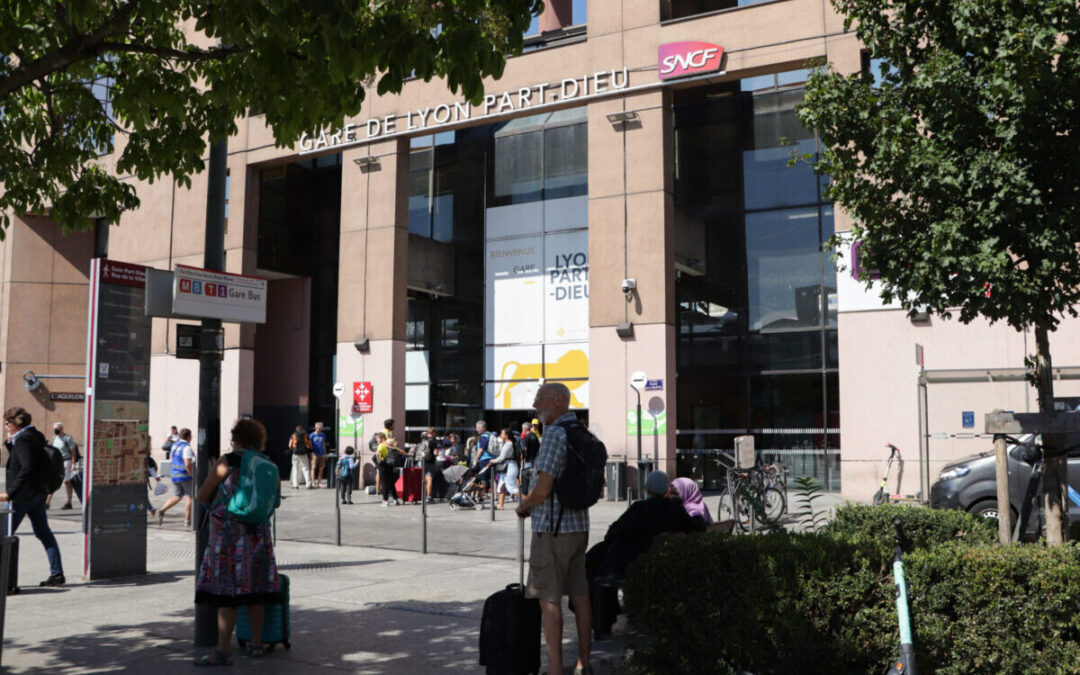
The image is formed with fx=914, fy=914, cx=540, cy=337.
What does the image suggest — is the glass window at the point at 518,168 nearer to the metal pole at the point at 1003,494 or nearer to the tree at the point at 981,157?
the tree at the point at 981,157

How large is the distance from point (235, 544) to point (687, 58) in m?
17.9

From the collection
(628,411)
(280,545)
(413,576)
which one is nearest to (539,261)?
(628,411)

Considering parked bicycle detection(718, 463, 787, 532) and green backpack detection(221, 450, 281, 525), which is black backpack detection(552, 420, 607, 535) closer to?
green backpack detection(221, 450, 281, 525)

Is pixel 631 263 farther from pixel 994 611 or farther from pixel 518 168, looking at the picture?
pixel 994 611

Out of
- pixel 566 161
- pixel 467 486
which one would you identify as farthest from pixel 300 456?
pixel 566 161

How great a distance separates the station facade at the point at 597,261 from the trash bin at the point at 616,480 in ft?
1.79

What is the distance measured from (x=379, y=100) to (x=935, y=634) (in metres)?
23.4

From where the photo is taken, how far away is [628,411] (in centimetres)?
2144

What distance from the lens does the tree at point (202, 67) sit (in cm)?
573

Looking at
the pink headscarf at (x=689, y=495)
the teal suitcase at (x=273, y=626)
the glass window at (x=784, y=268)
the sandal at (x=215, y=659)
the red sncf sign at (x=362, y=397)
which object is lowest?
the sandal at (x=215, y=659)

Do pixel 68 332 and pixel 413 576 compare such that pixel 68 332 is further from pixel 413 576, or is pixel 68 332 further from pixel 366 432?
pixel 413 576

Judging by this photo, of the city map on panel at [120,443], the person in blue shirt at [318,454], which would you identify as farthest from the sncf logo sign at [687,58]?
Result: the city map on panel at [120,443]

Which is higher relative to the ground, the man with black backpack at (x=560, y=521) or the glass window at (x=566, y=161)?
the glass window at (x=566, y=161)

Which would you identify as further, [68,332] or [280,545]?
[68,332]
